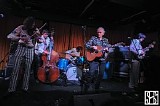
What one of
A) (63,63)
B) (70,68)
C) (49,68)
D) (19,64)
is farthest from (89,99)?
(70,68)

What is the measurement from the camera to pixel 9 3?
7.43 meters

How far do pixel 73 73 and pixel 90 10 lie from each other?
2972 mm

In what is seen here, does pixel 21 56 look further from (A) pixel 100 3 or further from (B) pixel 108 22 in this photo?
(B) pixel 108 22

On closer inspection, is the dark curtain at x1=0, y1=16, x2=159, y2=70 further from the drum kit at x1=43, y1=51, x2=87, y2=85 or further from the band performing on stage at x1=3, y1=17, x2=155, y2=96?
the band performing on stage at x1=3, y1=17, x2=155, y2=96

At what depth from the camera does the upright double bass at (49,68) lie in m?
5.66

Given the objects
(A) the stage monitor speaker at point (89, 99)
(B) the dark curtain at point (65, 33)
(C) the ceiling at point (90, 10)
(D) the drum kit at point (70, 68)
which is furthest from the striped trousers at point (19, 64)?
(B) the dark curtain at point (65, 33)

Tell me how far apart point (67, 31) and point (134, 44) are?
4676 mm

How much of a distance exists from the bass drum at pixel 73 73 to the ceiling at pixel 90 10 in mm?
2585

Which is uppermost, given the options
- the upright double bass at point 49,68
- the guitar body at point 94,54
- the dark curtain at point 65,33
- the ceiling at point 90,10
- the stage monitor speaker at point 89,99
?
the ceiling at point 90,10

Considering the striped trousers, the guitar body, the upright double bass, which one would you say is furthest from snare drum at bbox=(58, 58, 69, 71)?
the striped trousers

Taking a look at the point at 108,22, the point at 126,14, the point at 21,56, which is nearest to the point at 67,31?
the point at 108,22

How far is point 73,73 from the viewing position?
749 centimetres

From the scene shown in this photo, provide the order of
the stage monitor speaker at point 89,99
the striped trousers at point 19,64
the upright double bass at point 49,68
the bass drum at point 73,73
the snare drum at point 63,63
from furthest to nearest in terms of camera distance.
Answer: the bass drum at point 73,73 < the snare drum at point 63,63 < the upright double bass at point 49,68 < the striped trousers at point 19,64 < the stage monitor speaker at point 89,99

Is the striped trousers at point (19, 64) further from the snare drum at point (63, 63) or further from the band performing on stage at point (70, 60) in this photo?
the snare drum at point (63, 63)
